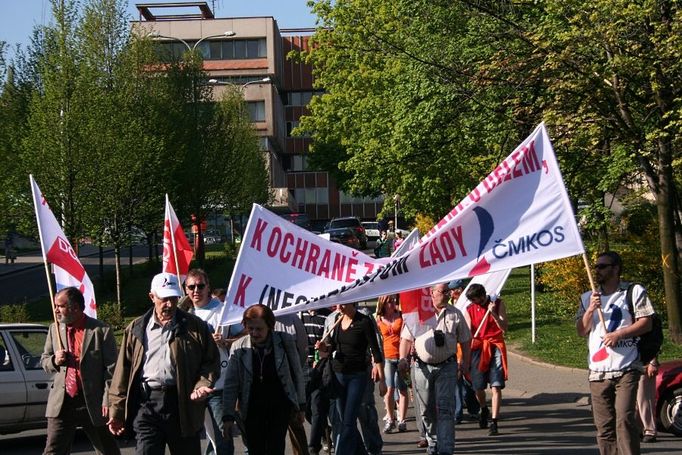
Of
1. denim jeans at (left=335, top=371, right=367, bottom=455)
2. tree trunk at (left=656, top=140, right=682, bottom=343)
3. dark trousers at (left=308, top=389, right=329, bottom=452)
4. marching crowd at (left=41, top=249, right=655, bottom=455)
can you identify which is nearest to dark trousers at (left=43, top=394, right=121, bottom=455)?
marching crowd at (left=41, top=249, right=655, bottom=455)

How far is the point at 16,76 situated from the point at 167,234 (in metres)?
27.8

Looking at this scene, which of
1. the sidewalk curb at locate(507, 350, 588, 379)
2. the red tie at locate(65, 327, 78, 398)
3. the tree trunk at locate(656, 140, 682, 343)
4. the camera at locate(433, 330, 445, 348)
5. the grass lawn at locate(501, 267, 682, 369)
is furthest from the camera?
the tree trunk at locate(656, 140, 682, 343)

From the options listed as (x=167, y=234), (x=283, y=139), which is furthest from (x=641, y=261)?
(x=283, y=139)

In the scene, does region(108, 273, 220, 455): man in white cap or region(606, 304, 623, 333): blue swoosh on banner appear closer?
region(108, 273, 220, 455): man in white cap

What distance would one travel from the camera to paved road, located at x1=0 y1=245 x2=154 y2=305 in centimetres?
3998

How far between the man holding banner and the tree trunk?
32.5 ft

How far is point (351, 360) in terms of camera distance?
9883 mm

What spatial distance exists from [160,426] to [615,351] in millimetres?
3295

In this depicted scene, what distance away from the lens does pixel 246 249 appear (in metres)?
9.07

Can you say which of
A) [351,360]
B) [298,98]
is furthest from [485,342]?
[298,98]

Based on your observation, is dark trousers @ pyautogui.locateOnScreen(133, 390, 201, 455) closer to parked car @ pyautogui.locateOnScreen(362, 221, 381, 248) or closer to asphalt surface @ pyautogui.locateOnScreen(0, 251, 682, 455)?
asphalt surface @ pyautogui.locateOnScreen(0, 251, 682, 455)

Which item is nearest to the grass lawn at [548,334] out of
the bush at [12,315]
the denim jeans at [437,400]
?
the denim jeans at [437,400]

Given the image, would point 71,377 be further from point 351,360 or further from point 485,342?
point 485,342

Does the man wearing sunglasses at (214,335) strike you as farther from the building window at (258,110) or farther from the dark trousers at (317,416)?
the building window at (258,110)
